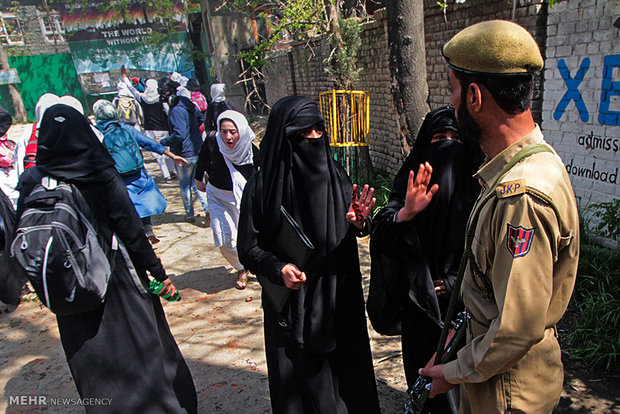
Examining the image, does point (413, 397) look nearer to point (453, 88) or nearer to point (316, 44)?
point (453, 88)

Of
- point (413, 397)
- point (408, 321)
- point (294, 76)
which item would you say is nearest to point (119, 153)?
point (408, 321)

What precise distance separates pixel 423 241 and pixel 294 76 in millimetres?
9881

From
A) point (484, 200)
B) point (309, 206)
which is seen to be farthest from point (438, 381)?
point (309, 206)

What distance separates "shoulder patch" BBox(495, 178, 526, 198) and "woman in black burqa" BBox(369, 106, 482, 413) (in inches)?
28.5

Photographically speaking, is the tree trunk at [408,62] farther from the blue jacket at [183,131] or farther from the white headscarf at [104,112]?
the blue jacket at [183,131]

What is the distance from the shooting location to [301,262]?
6.91 feet

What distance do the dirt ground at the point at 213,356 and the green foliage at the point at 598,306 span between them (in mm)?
126

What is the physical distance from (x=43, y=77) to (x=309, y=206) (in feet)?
96.7

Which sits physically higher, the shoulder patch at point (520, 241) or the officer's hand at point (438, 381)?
the shoulder patch at point (520, 241)

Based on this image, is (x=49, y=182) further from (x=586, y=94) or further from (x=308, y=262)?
(x=586, y=94)

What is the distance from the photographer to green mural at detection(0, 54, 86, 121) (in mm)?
25406

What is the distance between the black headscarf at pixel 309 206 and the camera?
2.13 m

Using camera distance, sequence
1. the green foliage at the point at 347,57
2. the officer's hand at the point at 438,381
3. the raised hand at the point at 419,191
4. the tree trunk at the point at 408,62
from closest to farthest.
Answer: the officer's hand at the point at 438,381 < the raised hand at the point at 419,191 < the tree trunk at the point at 408,62 < the green foliage at the point at 347,57

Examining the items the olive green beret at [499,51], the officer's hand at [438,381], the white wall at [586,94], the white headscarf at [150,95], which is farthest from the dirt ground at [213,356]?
the white headscarf at [150,95]
